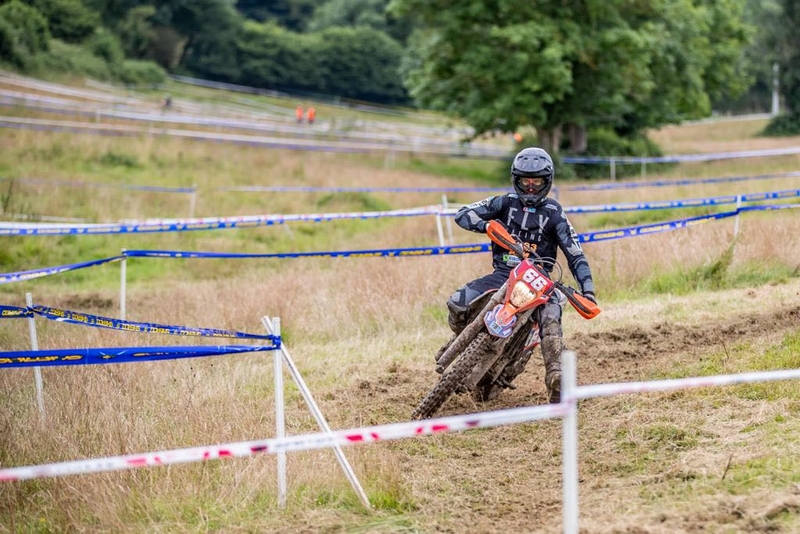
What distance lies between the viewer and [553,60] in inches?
1137

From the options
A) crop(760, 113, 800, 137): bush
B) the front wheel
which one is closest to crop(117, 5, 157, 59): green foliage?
crop(760, 113, 800, 137): bush

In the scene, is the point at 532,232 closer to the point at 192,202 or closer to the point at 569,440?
the point at 569,440

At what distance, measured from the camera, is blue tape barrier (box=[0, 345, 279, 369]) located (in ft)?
17.6

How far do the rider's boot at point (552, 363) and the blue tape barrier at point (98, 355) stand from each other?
8.06 ft

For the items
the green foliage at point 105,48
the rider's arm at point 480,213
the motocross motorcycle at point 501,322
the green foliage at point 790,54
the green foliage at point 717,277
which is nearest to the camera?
the motocross motorcycle at point 501,322

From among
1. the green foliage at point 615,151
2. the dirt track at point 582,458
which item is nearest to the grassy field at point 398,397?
the dirt track at point 582,458

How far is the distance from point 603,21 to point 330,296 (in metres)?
21.7

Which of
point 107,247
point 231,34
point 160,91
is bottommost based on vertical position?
point 107,247

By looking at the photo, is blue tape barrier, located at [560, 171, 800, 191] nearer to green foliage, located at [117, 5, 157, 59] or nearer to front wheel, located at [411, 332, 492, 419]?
front wheel, located at [411, 332, 492, 419]

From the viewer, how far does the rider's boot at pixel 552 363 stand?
23.5 ft

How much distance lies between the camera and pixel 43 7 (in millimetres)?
53656

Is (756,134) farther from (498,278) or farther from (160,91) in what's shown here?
(498,278)

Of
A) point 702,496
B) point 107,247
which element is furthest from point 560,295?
point 107,247

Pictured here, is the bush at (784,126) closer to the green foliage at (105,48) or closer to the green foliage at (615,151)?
the green foliage at (615,151)
